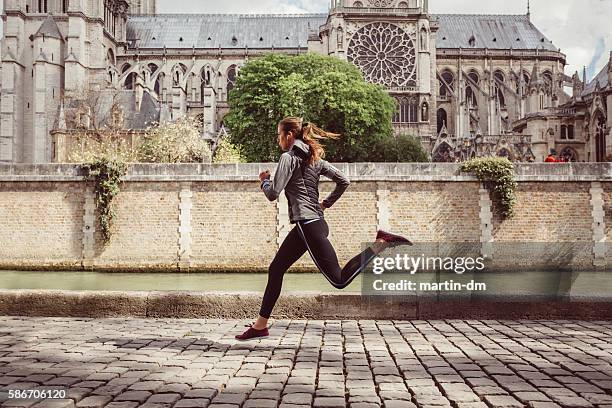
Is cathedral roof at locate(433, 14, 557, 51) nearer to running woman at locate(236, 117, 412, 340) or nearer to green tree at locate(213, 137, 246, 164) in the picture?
green tree at locate(213, 137, 246, 164)

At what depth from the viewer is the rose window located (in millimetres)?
49875

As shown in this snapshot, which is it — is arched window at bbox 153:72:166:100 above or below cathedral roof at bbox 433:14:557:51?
below

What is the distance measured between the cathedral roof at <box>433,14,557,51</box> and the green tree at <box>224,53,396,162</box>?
2876 cm

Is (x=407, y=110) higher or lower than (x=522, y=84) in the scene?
lower

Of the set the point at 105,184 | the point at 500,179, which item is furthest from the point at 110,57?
the point at 500,179

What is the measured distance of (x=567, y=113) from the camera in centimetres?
4591

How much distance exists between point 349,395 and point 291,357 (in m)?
1.15

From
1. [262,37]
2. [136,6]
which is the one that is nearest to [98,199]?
Answer: [262,37]

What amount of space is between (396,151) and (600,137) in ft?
53.8

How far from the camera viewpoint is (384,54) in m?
50.1

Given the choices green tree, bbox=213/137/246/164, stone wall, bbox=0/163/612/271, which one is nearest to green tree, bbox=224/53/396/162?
green tree, bbox=213/137/246/164

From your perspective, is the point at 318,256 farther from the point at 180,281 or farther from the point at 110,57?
the point at 110,57

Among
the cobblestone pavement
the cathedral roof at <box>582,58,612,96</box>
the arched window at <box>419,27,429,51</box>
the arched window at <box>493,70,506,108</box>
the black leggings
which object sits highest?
the arched window at <box>419,27,429,51</box>

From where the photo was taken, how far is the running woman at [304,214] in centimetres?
539
